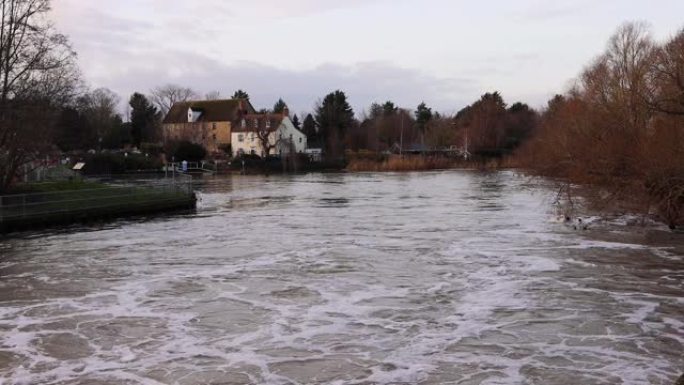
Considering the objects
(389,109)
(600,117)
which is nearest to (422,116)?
(389,109)

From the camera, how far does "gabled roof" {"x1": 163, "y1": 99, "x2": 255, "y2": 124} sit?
103 metres

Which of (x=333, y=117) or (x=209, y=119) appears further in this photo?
(x=333, y=117)

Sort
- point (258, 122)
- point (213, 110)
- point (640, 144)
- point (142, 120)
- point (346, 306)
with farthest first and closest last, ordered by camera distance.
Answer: point (142, 120) → point (213, 110) → point (258, 122) → point (640, 144) → point (346, 306)

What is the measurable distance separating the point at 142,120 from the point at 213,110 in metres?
13.6

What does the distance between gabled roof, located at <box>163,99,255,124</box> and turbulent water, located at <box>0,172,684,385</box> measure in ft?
260

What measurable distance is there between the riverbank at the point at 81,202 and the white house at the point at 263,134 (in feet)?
194

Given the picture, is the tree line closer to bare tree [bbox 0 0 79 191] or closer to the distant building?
bare tree [bbox 0 0 79 191]

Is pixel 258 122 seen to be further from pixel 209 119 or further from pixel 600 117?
pixel 600 117

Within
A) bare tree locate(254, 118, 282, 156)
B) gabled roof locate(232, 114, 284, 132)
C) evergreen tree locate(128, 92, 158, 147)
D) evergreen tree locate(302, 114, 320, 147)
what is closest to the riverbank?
bare tree locate(254, 118, 282, 156)

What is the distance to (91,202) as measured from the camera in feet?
95.9

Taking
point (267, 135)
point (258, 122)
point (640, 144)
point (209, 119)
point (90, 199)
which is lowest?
point (90, 199)

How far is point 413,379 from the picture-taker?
8891mm

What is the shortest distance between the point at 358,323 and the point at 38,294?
730cm

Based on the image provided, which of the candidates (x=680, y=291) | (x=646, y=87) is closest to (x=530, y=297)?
(x=680, y=291)
